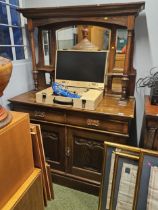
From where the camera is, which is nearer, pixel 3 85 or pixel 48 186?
pixel 3 85

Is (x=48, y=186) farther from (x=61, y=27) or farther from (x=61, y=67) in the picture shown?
(x=61, y=27)

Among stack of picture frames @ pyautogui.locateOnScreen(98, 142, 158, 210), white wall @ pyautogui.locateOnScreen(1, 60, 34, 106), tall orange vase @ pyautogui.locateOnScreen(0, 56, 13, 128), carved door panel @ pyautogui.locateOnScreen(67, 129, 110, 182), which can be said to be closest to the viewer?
tall orange vase @ pyautogui.locateOnScreen(0, 56, 13, 128)

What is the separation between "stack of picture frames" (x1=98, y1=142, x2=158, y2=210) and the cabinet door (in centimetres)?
45

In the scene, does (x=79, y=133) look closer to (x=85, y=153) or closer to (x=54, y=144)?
(x=85, y=153)

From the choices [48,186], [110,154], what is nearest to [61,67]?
[110,154]

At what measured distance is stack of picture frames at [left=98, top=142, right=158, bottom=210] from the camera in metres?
1.28

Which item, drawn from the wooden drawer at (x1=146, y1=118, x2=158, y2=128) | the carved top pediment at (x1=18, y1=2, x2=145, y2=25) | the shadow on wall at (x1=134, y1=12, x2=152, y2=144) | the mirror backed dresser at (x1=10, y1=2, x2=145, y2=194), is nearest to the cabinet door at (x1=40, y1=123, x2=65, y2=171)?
the mirror backed dresser at (x1=10, y1=2, x2=145, y2=194)

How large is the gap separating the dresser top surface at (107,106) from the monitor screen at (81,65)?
0.23m

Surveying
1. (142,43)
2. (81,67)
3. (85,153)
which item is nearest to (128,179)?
(85,153)

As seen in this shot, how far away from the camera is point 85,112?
1.49 m

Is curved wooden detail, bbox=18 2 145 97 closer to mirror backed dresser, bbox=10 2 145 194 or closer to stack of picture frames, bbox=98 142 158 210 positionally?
mirror backed dresser, bbox=10 2 145 194

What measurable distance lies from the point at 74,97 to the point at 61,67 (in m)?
0.48

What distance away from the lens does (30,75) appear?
2.10m

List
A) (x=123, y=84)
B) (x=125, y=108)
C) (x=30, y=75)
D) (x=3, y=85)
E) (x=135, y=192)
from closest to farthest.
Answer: (x=3, y=85)
(x=135, y=192)
(x=125, y=108)
(x=123, y=84)
(x=30, y=75)
